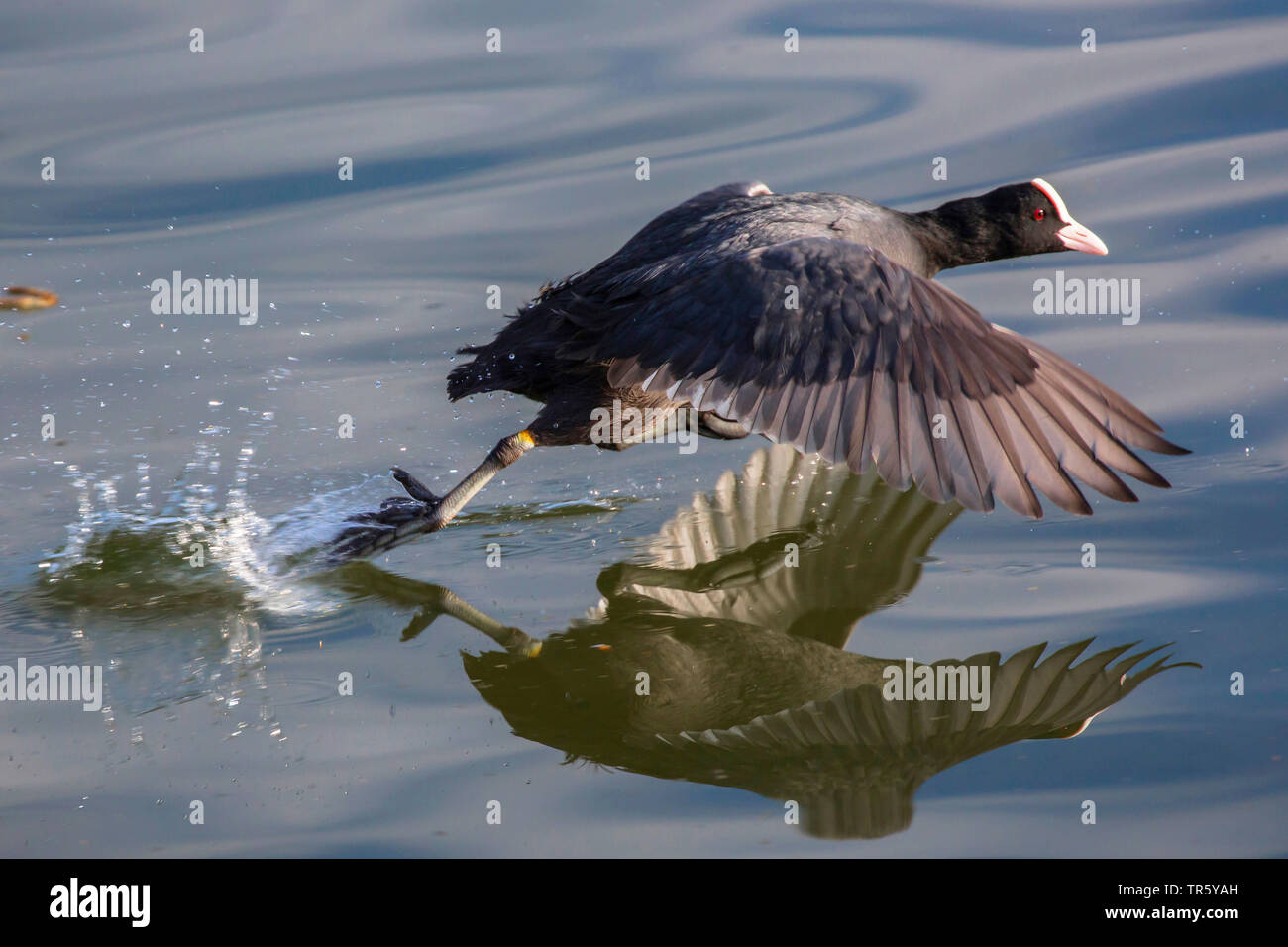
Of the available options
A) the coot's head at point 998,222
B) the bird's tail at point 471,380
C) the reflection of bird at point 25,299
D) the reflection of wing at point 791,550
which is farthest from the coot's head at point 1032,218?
the reflection of bird at point 25,299

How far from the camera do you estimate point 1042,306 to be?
24.7 ft

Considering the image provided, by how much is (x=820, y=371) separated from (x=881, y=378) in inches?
8.2

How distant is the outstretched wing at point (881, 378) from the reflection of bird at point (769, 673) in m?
0.61

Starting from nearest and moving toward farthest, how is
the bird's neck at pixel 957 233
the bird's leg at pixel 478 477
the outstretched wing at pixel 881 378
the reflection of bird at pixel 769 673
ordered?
the reflection of bird at pixel 769 673 < the outstretched wing at pixel 881 378 < the bird's leg at pixel 478 477 < the bird's neck at pixel 957 233

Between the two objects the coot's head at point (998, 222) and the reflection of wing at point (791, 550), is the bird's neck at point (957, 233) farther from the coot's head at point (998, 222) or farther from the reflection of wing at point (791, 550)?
the reflection of wing at point (791, 550)

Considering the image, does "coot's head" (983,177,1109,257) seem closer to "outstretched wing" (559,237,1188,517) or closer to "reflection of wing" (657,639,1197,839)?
"outstretched wing" (559,237,1188,517)

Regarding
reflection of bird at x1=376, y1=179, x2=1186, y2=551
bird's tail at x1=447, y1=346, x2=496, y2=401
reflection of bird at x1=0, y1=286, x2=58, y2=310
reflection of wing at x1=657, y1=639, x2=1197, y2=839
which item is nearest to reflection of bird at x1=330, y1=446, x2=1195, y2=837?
reflection of wing at x1=657, y1=639, x2=1197, y2=839

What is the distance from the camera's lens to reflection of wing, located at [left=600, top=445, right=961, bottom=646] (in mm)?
5078

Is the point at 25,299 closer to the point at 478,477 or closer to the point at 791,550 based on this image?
the point at 478,477

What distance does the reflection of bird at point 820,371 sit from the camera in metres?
4.68

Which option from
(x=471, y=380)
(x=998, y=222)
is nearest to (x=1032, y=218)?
(x=998, y=222)

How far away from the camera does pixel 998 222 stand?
6.31 meters

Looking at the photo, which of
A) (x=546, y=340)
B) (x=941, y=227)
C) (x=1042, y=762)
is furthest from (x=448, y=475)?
(x=1042, y=762)

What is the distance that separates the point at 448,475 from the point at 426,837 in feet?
8.63
